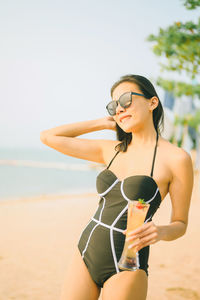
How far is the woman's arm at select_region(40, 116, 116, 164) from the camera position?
8.01 ft

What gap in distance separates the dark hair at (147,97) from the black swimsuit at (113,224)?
16.1 inches

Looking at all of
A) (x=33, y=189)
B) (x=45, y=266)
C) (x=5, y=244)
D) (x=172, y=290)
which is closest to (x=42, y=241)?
(x=5, y=244)

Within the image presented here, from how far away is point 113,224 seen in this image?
1.94 m

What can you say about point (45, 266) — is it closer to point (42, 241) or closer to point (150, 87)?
point (42, 241)

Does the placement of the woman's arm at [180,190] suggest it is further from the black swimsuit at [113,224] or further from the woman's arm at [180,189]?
the black swimsuit at [113,224]

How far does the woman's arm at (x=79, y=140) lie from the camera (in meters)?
2.44

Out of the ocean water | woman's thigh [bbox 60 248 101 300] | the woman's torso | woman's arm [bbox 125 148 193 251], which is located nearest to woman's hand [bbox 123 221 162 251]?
woman's arm [bbox 125 148 193 251]

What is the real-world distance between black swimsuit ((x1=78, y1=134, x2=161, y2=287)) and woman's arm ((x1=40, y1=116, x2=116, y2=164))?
18.0 inches

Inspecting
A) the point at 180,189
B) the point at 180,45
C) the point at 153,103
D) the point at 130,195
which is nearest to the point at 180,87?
the point at 180,45

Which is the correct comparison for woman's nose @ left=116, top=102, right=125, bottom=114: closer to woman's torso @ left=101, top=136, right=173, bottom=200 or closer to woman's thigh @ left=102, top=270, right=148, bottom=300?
A: woman's torso @ left=101, top=136, right=173, bottom=200

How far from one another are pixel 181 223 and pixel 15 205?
9785 mm

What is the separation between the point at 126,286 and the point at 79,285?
1.05 feet

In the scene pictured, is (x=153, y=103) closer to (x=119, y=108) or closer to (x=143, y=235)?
(x=119, y=108)

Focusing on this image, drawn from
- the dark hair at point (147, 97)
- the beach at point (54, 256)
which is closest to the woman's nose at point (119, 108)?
the dark hair at point (147, 97)
